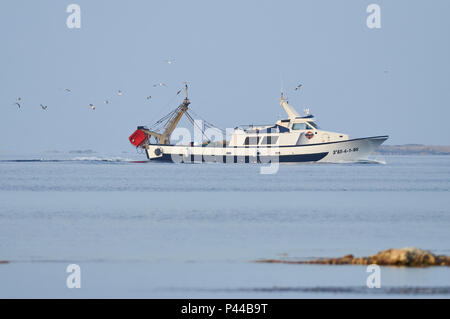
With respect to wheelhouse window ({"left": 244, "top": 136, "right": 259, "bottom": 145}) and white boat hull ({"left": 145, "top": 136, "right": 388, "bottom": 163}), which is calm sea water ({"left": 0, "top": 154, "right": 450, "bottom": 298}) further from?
wheelhouse window ({"left": 244, "top": 136, "right": 259, "bottom": 145})

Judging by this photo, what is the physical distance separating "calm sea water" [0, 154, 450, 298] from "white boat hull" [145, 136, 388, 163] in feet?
108

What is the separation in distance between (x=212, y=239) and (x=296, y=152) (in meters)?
61.8

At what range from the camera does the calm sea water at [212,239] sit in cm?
1969

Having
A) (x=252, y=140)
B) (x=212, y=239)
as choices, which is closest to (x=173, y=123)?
(x=252, y=140)

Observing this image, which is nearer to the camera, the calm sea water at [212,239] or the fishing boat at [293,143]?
the calm sea water at [212,239]

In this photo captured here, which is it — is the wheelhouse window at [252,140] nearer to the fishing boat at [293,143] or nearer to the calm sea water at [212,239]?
the fishing boat at [293,143]

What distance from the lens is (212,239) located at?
28.9 m

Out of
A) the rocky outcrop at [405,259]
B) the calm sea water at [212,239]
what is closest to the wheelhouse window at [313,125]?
the calm sea water at [212,239]

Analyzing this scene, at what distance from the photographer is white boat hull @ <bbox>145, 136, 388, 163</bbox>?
89.6 metres

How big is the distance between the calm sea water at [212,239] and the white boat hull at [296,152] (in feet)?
108

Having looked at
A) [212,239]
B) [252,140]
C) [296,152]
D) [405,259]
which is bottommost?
[296,152]

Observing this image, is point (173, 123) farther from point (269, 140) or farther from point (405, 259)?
point (405, 259)

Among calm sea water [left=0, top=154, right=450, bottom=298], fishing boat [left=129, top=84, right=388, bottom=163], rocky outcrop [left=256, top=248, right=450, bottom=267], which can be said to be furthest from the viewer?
fishing boat [left=129, top=84, right=388, bottom=163]

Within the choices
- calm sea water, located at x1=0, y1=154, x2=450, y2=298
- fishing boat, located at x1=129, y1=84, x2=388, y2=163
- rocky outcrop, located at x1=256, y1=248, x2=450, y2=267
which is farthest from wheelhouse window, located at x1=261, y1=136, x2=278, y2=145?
rocky outcrop, located at x1=256, y1=248, x2=450, y2=267
